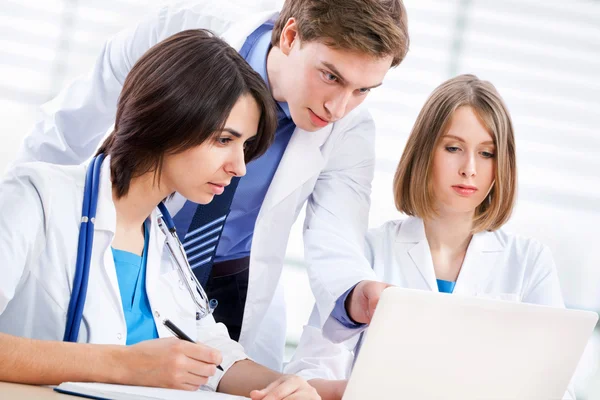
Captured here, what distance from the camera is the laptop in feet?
3.03

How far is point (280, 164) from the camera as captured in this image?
199 cm

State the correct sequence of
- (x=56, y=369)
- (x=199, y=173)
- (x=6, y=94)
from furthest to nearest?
(x=6, y=94), (x=199, y=173), (x=56, y=369)

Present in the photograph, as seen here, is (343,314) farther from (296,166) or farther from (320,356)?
(296,166)

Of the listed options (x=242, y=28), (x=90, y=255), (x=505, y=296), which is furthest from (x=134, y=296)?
(x=505, y=296)

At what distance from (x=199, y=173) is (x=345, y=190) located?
0.64m

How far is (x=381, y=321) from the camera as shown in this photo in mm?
922

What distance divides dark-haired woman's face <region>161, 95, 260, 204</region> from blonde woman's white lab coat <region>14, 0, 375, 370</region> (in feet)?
1.40

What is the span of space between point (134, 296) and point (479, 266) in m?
1.09

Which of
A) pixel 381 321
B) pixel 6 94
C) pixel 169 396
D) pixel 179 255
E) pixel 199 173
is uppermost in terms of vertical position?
pixel 6 94

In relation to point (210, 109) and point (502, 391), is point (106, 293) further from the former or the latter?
point (502, 391)

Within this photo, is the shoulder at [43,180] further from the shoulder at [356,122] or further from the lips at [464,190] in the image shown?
the lips at [464,190]

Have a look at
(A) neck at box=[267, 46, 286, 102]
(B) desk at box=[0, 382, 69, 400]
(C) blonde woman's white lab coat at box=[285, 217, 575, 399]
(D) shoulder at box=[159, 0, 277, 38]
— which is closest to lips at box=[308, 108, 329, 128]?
(A) neck at box=[267, 46, 286, 102]

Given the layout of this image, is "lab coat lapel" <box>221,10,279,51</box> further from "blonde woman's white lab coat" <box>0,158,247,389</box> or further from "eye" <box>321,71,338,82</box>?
"blonde woman's white lab coat" <box>0,158,247,389</box>

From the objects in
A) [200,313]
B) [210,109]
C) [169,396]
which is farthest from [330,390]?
[210,109]
